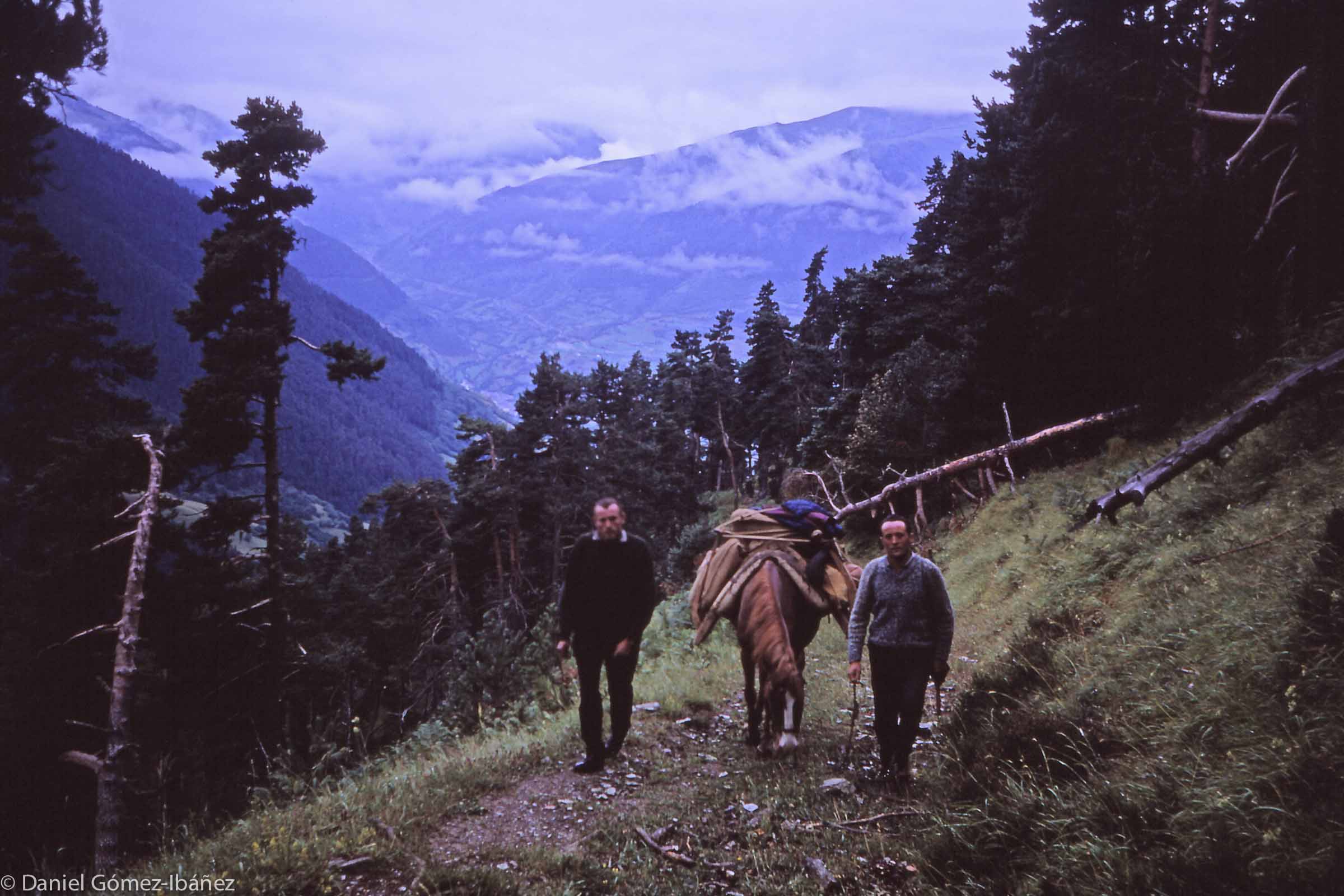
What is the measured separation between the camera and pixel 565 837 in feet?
17.5

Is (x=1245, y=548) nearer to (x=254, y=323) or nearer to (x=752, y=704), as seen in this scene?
(x=752, y=704)

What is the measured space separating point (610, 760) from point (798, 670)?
2.26 metres

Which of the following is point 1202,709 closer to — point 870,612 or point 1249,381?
point 870,612

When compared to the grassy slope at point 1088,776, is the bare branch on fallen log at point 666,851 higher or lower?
lower

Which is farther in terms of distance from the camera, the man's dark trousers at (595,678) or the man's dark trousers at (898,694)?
the man's dark trousers at (595,678)

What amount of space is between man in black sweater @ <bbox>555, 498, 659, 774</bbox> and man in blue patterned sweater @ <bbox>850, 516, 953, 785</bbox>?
211 cm

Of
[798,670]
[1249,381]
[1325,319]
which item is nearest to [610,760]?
[798,670]

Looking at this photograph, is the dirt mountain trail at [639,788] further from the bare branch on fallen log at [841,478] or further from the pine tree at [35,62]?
the pine tree at [35,62]

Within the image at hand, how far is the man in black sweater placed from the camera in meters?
6.59

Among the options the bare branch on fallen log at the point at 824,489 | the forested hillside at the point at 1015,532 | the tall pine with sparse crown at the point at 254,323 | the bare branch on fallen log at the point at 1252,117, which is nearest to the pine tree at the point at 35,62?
the forested hillside at the point at 1015,532

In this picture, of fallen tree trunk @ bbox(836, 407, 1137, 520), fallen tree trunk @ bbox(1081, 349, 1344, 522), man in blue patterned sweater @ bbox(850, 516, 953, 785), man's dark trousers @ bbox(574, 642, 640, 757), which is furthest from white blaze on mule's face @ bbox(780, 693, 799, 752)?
fallen tree trunk @ bbox(836, 407, 1137, 520)

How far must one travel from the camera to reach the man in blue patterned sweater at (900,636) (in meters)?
5.67

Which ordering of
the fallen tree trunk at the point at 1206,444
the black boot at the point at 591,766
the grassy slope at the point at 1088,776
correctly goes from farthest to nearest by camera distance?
the black boot at the point at 591,766
the fallen tree trunk at the point at 1206,444
the grassy slope at the point at 1088,776

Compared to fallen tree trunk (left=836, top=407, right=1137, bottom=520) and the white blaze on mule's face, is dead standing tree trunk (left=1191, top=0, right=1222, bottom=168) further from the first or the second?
the white blaze on mule's face
